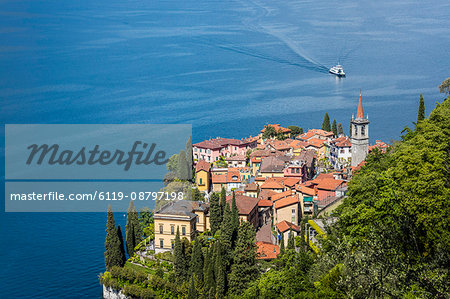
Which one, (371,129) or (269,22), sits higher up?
(269,22)

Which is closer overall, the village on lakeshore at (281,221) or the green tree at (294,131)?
the village on lakeshore at (281,221)

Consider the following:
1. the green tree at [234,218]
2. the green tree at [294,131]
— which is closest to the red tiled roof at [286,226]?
the green tree at [234,218]

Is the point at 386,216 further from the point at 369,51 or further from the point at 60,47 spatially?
the point at 60,47

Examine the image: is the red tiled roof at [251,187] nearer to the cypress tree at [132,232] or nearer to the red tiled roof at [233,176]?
the red tiled roof at [233,176]

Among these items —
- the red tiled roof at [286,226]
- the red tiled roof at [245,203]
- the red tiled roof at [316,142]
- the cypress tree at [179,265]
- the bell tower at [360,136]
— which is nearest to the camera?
Result: the cypress tree at [179,265]

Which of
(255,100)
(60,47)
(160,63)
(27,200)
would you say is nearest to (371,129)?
(255,100)
